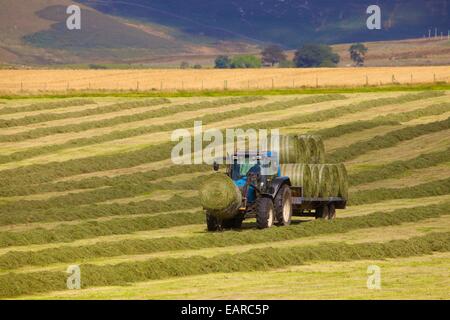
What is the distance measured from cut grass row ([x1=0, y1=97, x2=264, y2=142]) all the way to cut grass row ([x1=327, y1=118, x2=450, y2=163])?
15.7 m

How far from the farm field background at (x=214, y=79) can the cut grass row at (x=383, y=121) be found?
18.7m

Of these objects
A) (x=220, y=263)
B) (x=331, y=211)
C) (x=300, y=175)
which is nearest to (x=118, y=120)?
(x=331, y=211)

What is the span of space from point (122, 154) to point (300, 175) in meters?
20.5

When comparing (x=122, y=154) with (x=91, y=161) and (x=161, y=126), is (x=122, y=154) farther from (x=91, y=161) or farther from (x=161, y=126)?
(x=161, y=126)

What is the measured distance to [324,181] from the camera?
38.3 m

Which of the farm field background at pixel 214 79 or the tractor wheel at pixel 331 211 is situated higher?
the farm field background at pixel 214 79

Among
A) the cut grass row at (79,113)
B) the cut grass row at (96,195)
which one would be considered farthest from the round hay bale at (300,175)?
the cut grass row at (79,113)

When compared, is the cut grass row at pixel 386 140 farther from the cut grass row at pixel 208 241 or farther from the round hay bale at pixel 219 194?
the round hay bale at pixel 219 194

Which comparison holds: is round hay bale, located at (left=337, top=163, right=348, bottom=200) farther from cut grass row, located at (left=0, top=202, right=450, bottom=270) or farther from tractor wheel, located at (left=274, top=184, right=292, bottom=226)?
tractor wheel, located at (left=274, top=184, right=292, bottom=226)

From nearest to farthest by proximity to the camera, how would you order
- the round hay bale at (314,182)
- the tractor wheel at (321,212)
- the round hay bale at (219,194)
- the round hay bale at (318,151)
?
the round hay bale at (219,194)
the round hay bale at (314,182)
the tractor wheel at (321,212)
the round hay bale at (318,151)

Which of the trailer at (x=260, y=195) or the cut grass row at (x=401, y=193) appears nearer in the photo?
the trailer at (x=260, y=195)

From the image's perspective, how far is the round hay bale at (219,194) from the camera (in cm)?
3459

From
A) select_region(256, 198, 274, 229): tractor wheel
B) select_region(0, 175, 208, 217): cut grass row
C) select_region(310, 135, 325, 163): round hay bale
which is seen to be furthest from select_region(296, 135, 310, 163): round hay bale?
select_region(256, 198, 274, 229): tractor wheel
